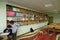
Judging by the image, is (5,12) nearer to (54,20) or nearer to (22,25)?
(22,25)

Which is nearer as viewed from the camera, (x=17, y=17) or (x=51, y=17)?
(x=17, y=17)

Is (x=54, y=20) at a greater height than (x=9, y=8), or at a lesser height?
lesser

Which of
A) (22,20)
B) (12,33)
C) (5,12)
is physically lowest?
(12,33)

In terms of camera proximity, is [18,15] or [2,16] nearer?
[2,16]

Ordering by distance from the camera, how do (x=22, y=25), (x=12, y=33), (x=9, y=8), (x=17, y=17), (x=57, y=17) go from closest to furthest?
(x=12, y=33) → (x=9, y=8) → (x=17, y=17) → (x=22, y=25) → (x=57, y=17)

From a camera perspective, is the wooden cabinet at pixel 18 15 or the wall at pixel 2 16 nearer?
the wall at pixel 2 16

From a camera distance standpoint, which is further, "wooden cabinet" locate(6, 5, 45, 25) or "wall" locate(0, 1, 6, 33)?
"wooden cabinet" locate(6, 5, 45, 25)

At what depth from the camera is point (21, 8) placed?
9.62 meters

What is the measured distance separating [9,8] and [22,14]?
2.18m

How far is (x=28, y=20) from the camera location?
1129cm

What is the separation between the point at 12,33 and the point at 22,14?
4.02 m

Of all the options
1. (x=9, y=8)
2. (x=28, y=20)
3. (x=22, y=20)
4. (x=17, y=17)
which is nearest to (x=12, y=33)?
(x=9, y=8)

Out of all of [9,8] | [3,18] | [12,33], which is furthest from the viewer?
[9,8]

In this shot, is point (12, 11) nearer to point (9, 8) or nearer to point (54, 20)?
point (9, 8)
